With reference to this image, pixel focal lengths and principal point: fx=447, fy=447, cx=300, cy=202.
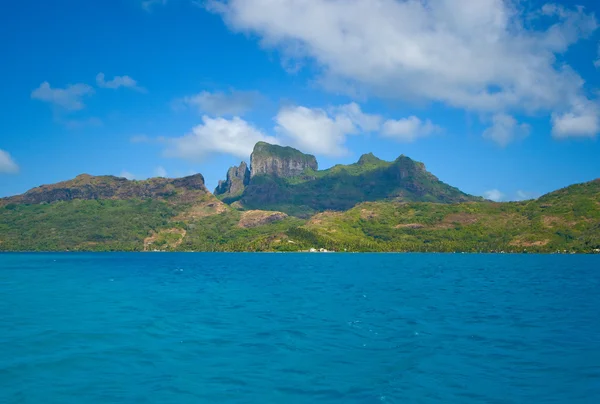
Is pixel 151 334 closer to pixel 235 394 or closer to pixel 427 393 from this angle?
pixel 235 394

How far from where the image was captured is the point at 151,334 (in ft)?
117

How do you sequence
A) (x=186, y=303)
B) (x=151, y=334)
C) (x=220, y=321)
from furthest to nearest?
(x=186, y=303)
(x=220, y=321)
(x=151, y=334)

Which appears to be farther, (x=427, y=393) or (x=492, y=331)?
(x=492, y=331)

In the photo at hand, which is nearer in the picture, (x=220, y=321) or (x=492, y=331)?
(x=492, y=331)

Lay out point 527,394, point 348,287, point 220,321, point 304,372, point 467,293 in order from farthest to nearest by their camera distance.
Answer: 1. point 348,287
2. point 467,293
3. point 220,321
4. point 304,372
5. point 527,394

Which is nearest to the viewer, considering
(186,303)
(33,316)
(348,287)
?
(33,316)

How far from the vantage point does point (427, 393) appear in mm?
21156

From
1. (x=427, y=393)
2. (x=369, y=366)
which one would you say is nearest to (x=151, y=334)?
(x=369, y=366)

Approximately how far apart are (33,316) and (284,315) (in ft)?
81.1

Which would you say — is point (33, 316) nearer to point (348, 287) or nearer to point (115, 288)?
point (115, 288)

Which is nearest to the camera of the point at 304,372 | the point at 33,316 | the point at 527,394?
the point at 527,394

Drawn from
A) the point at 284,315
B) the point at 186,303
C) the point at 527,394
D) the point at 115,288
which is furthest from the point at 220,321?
the point at 115,288

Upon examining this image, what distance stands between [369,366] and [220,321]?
19.5 m

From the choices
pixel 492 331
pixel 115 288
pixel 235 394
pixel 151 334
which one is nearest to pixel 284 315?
pixel 151 334
